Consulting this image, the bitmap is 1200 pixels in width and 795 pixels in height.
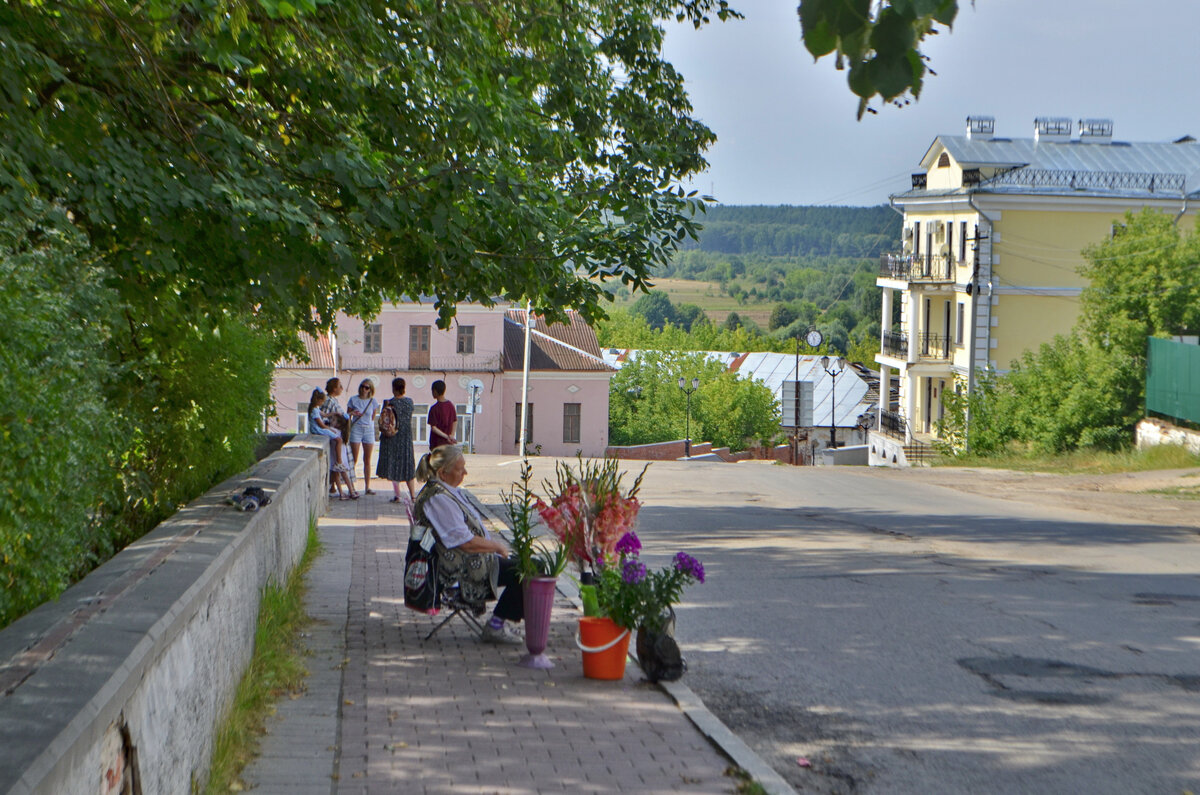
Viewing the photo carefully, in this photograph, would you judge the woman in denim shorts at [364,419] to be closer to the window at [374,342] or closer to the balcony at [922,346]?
the balcony at [922,346]

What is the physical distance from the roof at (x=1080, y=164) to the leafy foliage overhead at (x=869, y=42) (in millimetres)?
38917

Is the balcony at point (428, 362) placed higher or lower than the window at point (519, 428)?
higher

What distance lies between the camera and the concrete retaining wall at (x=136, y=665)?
2.91 meters

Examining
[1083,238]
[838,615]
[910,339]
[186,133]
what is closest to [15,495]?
[186,133]

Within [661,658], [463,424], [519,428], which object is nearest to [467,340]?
[463,424]

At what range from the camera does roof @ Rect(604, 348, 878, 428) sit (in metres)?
90.8

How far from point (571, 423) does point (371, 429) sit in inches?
1753

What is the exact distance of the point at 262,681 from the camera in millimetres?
5996

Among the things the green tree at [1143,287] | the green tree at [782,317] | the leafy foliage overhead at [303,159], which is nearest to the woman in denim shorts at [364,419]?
the leafy foliage overhead at [303,159]

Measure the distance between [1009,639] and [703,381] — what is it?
84.4 meters

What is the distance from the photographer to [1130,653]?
7652mm

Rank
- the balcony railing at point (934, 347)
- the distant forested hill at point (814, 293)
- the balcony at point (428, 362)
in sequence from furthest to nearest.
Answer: the distant forested hill at point (814, 293) < the balcony at point (428, 362) < the balcony railing at point (934, 347)

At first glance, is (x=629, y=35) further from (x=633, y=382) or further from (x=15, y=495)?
(x=633, y=382)

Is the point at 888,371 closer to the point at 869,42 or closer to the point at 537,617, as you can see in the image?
the point at 537,617
